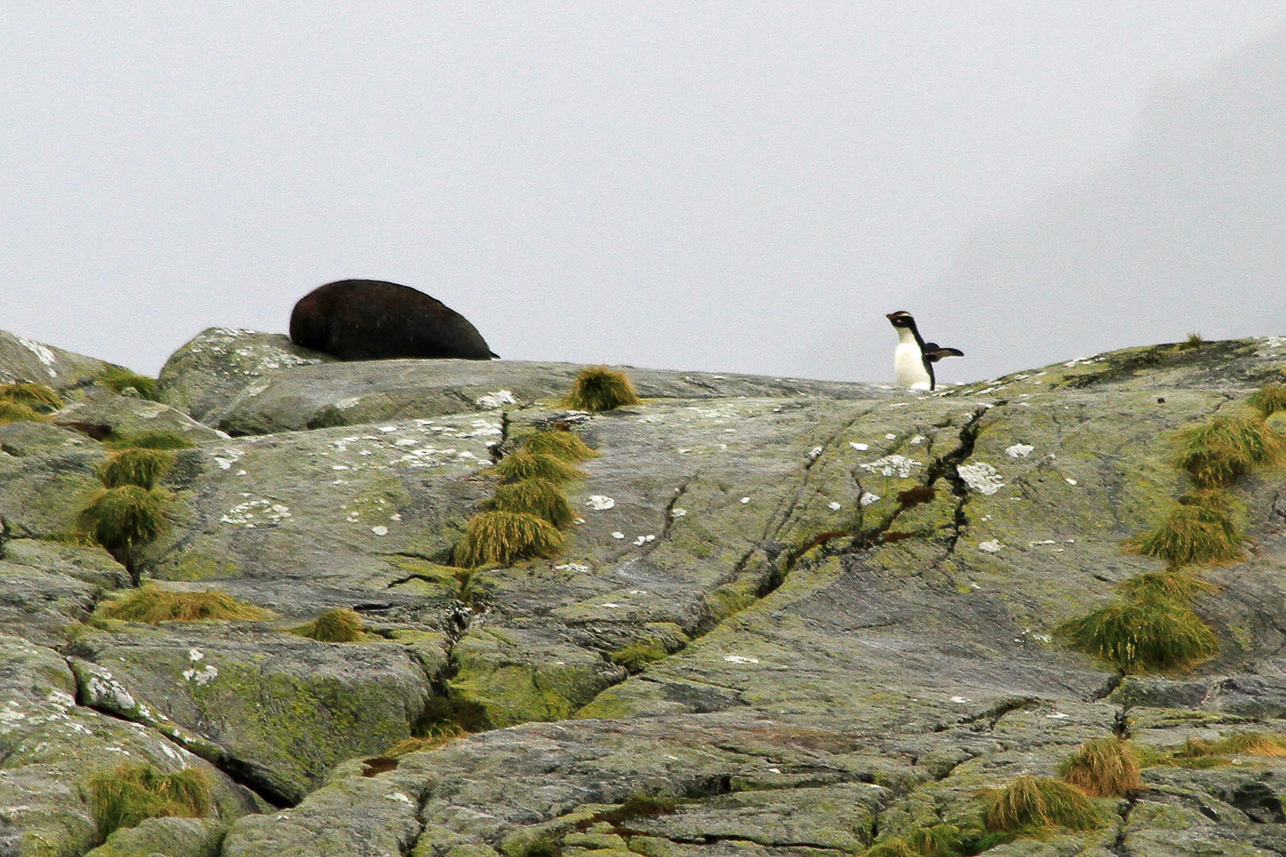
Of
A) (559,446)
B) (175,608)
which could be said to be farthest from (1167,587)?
(175,608)

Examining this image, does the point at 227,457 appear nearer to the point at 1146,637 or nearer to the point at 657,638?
the point at 657,638

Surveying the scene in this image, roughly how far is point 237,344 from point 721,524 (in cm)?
1299

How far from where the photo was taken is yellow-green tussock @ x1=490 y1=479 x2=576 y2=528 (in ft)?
40.0

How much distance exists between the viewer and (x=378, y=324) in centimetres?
2288

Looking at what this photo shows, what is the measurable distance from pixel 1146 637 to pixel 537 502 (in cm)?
554

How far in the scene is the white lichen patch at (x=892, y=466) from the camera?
1291 cm

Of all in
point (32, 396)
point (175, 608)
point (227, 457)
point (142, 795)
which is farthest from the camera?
point (32, 396)

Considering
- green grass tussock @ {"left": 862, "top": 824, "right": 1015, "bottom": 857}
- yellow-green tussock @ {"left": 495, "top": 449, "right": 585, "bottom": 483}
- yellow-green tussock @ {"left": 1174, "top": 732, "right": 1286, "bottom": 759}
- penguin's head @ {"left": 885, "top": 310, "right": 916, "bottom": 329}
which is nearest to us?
green grass tussock @ {"left": 862, "top": 824, "right": 1015, "bottom": 857}

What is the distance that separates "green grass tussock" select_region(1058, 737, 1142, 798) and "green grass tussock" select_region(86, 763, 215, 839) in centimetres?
493

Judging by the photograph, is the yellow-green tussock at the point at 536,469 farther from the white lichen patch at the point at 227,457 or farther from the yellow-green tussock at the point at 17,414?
the yellow-green tussock at the point at 17,414

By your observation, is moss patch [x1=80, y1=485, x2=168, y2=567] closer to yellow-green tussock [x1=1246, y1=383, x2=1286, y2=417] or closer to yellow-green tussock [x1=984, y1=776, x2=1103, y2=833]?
yellow-green tussock [x1=984, y1=776, x2=1103, y2=833]

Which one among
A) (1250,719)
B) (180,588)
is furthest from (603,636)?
(1250,719)

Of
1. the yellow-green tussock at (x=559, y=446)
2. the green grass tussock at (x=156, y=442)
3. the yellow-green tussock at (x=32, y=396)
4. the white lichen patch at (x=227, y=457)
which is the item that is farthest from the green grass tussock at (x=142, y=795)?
the yellow-green tussock at (x=32, y=396)

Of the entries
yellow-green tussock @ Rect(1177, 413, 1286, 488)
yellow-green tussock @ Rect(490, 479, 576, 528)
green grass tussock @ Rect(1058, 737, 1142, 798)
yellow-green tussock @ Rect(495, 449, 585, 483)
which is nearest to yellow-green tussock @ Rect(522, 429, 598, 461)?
yellow-green tussock @ Rect(495, 449, 585, 483)
